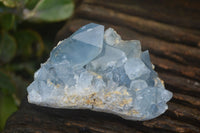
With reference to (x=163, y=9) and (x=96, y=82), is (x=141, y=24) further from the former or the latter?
(x=96, y=82)

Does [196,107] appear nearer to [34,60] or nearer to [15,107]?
[15,107]

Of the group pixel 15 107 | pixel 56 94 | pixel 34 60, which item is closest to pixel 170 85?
pixel 56 94

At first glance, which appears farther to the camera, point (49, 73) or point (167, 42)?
point (167, 42)

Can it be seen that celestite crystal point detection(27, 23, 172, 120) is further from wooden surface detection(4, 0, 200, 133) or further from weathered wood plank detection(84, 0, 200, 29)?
weathered wood plank detection(84, 0, 200, 29)

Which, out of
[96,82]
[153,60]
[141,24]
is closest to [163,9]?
[141,24]

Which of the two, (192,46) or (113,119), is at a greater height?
(192,46)
